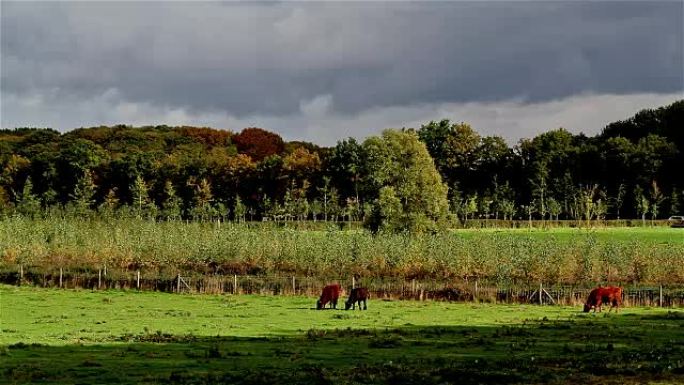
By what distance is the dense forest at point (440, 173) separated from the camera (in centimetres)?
12762

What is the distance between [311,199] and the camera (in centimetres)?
13562

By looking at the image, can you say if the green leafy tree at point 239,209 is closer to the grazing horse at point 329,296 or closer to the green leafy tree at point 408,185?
the green leafy tree at point 408,185

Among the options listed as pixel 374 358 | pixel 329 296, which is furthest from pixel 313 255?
pixel 374 358

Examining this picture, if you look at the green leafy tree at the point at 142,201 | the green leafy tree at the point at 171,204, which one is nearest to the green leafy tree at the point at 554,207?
the green leafy tree at the point at 171,204

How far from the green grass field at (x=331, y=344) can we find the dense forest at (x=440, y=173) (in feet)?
261

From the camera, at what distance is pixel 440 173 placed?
140 metres

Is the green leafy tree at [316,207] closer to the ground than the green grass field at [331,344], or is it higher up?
higher up

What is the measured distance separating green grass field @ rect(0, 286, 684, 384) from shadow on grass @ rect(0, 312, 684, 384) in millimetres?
47

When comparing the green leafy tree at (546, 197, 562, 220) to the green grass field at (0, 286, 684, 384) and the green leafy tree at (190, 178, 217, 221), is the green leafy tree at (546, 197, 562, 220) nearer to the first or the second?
the green leafy tree at (190, 178, 217, 221)

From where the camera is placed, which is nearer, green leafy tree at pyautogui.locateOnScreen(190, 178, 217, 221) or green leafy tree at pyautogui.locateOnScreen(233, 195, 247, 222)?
green leafy tree at pyautogui.locateOnScreen(190, 178, 217, 221)

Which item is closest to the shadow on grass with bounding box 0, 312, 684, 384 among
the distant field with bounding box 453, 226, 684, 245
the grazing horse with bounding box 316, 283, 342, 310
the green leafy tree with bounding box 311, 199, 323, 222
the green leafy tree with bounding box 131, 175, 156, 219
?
the grazing horse with bounding box 316, 283, 342, 310

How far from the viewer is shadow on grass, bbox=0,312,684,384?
64.4ft

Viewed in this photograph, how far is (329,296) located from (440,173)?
10065 centimetres

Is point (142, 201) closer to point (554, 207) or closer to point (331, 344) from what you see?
point (554, 207)
